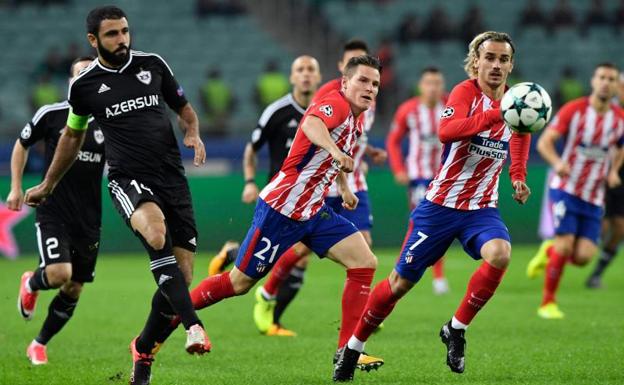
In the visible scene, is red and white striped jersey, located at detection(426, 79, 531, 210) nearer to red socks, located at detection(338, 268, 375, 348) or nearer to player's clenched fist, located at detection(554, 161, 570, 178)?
red socks, located at detection(338, 268, 375, 348)

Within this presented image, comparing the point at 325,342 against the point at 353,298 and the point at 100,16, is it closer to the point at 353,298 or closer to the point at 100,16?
the point at 353,298

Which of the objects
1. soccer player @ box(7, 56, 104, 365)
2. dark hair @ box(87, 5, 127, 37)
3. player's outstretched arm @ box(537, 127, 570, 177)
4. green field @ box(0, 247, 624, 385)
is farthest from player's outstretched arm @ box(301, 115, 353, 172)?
player's outstretched arm @ box(537, 127, 570, 177)

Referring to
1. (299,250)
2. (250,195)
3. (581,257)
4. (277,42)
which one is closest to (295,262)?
(299,250)

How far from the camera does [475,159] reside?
25.6 feet

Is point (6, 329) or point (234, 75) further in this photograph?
point (234, 75)

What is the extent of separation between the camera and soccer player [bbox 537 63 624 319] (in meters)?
12.2

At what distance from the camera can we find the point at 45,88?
75.5ft

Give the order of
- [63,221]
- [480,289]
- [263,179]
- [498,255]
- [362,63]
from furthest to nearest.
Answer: [263,179]
[63,221]
[362,63]
[480,289]
[498,255]

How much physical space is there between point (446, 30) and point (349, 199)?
65.3 feet

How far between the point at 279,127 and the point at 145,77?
3114 mm

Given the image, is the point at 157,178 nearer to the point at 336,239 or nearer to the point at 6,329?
the point at 336,239

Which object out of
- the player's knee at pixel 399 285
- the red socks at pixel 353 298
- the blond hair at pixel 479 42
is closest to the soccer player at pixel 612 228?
A: the blond hair at pixel 479 42

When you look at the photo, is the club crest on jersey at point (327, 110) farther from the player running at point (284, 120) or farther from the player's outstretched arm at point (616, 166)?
the player's outstretched arm at point (616, 166)

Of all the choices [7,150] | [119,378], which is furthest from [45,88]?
[119,378]
